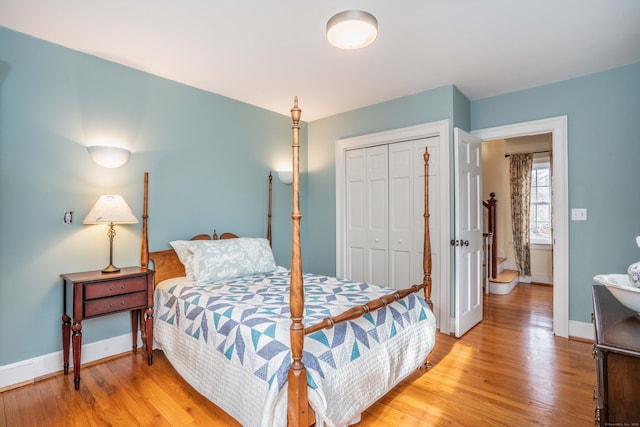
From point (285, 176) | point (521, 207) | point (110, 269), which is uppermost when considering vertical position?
point (285, 176)

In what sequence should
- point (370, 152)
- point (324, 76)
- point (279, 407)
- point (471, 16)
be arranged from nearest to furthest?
point (279, 407)
point (471, 16)
point (324, 76)
point (370, 152)

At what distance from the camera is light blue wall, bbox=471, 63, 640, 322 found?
2.82 meters

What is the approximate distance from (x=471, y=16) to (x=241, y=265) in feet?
8.23

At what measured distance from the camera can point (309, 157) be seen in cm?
450

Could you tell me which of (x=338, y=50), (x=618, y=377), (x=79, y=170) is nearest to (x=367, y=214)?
(x=338, y=50)

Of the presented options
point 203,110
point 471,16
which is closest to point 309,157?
point 203,110

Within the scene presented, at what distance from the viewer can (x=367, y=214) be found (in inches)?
154

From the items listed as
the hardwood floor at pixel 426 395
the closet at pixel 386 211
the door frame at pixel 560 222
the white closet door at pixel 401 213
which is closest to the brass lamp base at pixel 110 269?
the hardwood floor at pixel 426 395

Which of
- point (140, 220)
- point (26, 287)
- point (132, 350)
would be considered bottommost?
point (132, 350)

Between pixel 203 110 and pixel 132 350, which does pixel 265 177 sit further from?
pixel 132 350

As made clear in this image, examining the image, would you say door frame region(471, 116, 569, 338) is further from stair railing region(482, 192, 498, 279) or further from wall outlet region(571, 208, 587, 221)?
stair railing region(482, 192, 498, 279)

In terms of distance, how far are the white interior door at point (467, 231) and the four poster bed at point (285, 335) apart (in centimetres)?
71

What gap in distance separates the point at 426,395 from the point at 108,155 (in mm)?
2916

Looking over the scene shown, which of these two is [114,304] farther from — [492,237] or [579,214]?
[492,237]
